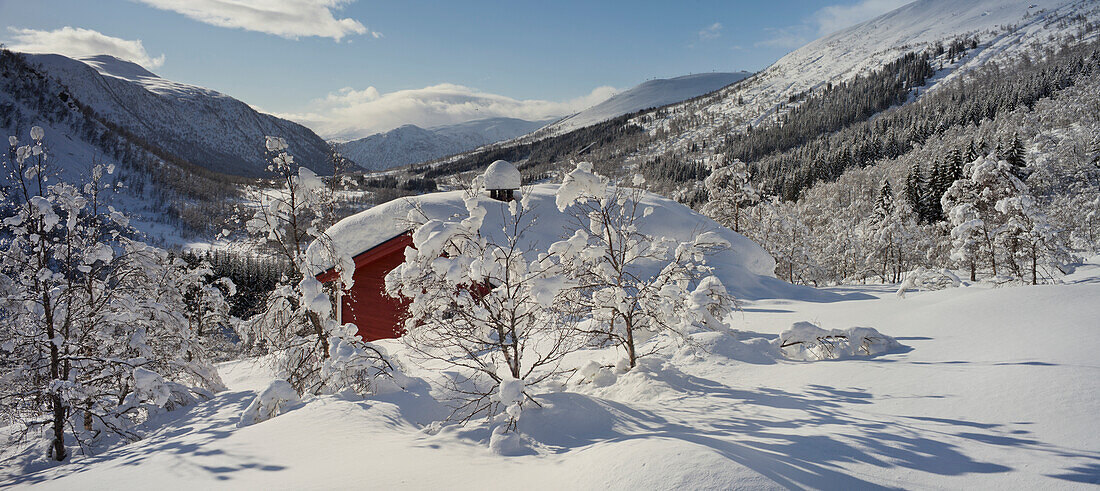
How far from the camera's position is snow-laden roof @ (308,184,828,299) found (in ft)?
47.5

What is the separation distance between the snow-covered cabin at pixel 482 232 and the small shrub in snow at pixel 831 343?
693cm

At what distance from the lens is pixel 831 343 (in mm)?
6797

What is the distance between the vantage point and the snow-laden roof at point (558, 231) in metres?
14.5

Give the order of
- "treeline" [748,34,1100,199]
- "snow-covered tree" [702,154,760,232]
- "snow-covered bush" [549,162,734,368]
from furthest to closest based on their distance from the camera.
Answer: "treeline" [748,34,1100,199]
"snow-covered tree" [702,154,760,232]
"snow-covered bush" [549,162,734,368]

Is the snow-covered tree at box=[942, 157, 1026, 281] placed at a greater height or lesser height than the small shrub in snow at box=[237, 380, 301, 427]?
greater

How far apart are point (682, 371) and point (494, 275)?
12.3 feet

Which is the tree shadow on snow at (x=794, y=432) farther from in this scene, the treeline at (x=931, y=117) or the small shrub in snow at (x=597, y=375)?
the treeline at (x=931, y=117)

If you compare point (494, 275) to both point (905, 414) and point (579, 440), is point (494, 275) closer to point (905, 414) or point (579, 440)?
point (579, 440)

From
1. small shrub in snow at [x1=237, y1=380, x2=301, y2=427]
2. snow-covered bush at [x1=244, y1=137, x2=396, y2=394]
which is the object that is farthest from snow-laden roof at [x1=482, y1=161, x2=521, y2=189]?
small shrub in snow at [x1=237, y1=380, x2=301, y2=427]

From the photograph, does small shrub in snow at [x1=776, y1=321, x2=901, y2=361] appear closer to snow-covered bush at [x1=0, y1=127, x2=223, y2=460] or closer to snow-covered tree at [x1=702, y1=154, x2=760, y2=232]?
snow-covered bush at [x1=0, y1=127, x2=223, y2=460]

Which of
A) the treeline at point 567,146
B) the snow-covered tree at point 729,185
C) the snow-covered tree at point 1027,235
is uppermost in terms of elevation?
the treeline at point 567,146

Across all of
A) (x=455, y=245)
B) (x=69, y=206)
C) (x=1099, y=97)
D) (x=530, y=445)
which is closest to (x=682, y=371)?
(x=530, y=445)

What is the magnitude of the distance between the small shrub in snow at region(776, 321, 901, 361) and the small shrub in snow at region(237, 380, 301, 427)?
788 centimetres

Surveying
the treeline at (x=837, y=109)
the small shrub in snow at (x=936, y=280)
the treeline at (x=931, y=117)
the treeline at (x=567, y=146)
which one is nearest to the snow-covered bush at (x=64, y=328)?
the small shrub in snow at (x=936, y=280)
